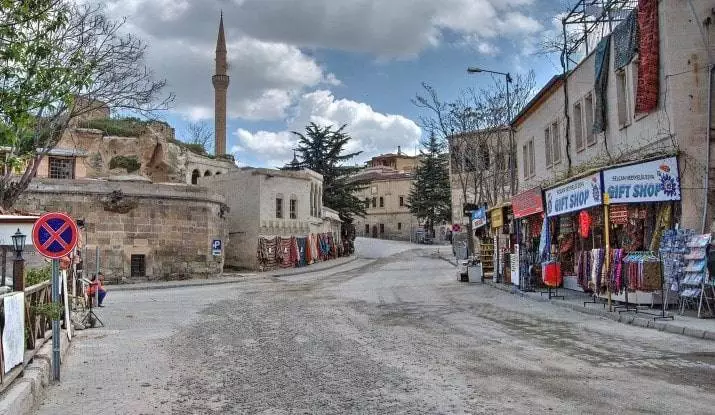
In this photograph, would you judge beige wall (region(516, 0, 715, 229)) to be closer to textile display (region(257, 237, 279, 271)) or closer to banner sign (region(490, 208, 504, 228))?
banner sign (region(490, 208, 504, 228))

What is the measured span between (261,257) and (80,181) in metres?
12.6

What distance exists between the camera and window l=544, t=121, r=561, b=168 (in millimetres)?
23219

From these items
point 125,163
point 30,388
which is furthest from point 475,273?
point 125,163

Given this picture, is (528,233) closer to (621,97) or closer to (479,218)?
(479,218)

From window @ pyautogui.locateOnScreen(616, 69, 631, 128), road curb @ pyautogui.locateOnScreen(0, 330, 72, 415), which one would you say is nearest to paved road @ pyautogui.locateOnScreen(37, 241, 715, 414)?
road curb @ pyautogui.locateOnScreen(0, 330, 72, 415)

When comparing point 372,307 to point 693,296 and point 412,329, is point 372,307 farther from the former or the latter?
point 693,296

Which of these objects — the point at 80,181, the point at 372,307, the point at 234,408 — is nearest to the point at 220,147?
the point at 80,181

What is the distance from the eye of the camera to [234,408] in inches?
246

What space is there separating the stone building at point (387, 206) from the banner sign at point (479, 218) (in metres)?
55.3

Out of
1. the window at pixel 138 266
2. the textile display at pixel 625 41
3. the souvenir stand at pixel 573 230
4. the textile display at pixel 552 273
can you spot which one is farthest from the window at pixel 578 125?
the window at pixel 138 266

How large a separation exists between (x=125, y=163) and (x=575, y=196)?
44.1 meters

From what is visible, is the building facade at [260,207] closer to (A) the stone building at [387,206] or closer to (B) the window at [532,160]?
(B) the window at [532,160]

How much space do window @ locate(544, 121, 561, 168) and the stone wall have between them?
19744 millimetres

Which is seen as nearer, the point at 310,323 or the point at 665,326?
the point at 665,326
